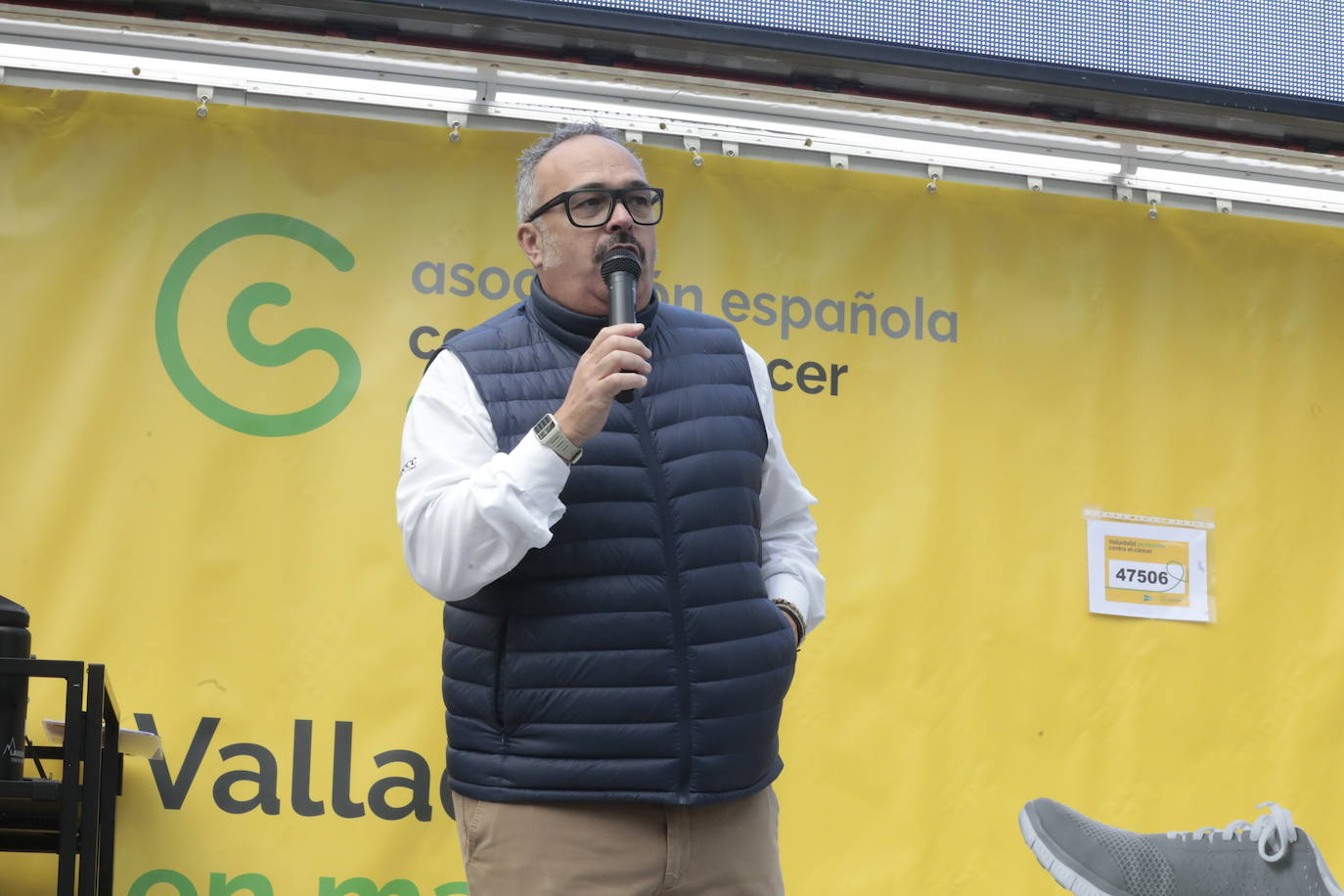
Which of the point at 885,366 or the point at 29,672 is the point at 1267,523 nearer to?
the point at 885,366

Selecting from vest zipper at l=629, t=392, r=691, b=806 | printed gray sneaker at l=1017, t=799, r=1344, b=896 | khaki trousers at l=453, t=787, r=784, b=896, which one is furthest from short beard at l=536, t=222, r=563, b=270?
printed gray sneaker at l=1017, t=799, r=1344, b=896

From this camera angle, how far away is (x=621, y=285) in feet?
6.24

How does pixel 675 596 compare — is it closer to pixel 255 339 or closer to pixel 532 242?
pixel 532 242


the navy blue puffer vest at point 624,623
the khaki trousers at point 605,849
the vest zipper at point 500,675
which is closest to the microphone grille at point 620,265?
the navy blue puffer vest at point 624,623

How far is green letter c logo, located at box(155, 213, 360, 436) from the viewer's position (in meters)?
3.35

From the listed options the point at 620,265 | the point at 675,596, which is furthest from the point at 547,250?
the point at 675,596

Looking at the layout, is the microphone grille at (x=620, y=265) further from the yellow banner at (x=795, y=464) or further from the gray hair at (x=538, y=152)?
the yellow banner at (x=795, y=464)

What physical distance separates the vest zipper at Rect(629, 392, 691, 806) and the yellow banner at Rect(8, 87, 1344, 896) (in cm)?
154

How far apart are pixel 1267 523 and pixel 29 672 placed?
312 cm

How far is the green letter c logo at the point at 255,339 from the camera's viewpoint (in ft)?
11.0

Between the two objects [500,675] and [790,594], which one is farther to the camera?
[790,594]

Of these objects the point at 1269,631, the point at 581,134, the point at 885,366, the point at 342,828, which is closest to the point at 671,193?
the point at 885,366

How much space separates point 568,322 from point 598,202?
0.18 meters

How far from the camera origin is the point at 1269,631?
12.6 ft
